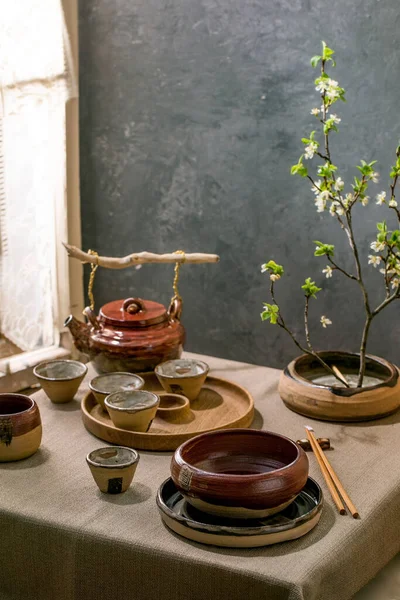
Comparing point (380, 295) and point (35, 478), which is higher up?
point (380, 295)

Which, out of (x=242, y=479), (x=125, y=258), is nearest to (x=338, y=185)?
(x=125, y=258)

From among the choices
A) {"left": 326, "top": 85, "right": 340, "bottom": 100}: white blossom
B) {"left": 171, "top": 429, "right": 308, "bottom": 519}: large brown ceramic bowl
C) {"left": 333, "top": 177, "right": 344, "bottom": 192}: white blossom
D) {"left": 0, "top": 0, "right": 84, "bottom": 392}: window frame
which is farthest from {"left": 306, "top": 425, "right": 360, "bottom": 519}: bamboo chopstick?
{"left": 0, "top": 0, "right": 84, "bottom": 392}: window frame

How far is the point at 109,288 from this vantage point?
2852 mm

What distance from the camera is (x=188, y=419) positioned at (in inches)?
63.1

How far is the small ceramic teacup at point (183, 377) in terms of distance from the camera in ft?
5.42

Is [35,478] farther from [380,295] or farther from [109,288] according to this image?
[109,288]

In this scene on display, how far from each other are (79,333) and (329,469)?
75cm

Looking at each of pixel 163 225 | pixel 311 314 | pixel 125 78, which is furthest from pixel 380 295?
pixel 125 78

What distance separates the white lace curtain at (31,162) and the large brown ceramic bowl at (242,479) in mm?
980

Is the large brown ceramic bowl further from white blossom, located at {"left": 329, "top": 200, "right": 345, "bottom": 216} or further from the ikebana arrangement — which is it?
white blossom, located at {"left": 329, "top": 200, "right": 345, "bottom": 216}

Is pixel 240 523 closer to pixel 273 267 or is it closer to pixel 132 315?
pixel 273 267

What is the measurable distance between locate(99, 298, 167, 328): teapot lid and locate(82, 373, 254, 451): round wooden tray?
130 mm

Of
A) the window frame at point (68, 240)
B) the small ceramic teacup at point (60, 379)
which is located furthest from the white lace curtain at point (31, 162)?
the small ceramic teacup at point (60, 379)

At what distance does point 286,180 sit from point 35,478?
1.39m
